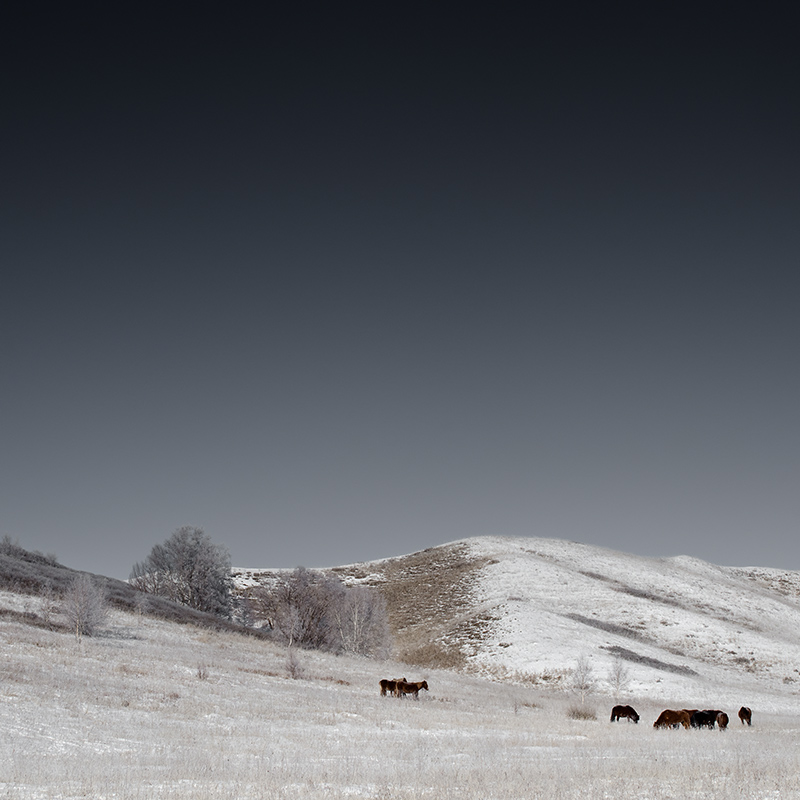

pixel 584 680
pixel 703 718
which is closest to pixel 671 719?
pixel 703 718

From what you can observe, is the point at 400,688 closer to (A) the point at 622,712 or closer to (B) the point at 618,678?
(A) the point at 622,712

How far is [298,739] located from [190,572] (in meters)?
63.6

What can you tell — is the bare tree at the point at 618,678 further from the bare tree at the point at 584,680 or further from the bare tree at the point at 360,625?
the bare tree at the point at 360,625

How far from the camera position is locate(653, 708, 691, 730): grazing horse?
99.6ft

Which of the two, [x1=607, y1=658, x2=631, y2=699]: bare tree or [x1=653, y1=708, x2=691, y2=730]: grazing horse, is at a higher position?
[x1=653, y1=708, x2=691, y2=730]: grazing horse

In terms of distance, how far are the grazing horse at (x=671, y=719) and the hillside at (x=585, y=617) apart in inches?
827

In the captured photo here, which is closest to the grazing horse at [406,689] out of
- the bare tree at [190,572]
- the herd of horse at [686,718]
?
the herd of horse at [686,718]

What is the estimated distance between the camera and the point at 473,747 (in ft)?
71.1

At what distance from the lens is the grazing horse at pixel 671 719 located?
3036 cm

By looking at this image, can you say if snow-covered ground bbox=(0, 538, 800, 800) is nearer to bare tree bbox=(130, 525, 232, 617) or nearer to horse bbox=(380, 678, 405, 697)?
horse bbox=(380, 678, 405, 697)

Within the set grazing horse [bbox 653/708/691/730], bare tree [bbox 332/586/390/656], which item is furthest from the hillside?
grazing horse [bbox 653/708/691/730]

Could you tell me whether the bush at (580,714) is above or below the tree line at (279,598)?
below

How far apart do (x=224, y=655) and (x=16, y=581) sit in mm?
18115

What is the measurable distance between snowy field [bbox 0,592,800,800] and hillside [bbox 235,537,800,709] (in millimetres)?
18320
